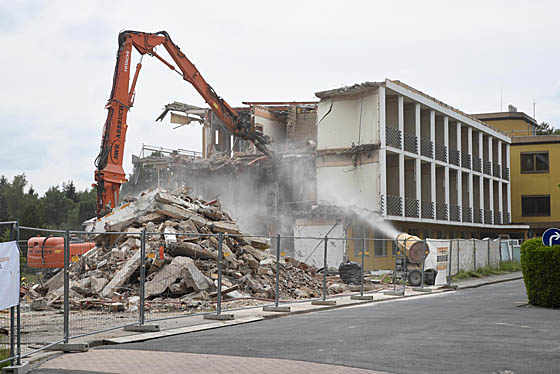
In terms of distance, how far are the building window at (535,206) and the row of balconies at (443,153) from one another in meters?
4.37

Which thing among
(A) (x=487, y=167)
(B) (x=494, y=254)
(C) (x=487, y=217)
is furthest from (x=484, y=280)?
(A) (x=487, y=167)

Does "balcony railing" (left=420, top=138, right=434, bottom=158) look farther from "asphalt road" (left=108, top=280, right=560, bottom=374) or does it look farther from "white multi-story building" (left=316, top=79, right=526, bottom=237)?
"asphalt road" (left=108, top=280, right=560, bottom=374)

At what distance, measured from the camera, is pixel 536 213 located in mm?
64125

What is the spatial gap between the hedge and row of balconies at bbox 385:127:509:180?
71.6 ft

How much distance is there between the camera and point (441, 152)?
157ft

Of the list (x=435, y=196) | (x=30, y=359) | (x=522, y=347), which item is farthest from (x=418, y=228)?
(x=30, y=359)

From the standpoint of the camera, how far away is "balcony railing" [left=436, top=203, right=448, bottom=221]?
46906 mm

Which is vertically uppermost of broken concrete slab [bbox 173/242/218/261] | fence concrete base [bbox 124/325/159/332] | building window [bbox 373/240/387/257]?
broken concrete slab [bbox 173/242/218/261]

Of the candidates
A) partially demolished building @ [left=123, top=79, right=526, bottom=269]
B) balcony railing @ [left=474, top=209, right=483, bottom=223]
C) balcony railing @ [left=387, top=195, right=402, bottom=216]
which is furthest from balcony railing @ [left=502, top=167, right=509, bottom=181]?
balcony railing @ [left=387, top=195, right=402, bottom=216]

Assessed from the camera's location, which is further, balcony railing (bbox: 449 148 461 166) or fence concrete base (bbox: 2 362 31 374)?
balcony railing (bbox: 449 148 461 166)

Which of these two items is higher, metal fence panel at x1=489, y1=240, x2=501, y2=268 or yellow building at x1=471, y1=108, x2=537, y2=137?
yellow building at x1=471, y1=108, x2=537, y2=137

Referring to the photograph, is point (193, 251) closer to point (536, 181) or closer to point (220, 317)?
point (220, 317)

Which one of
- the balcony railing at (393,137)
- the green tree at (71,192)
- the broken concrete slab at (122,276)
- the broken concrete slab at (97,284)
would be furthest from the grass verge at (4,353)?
the green tree at (71,192)

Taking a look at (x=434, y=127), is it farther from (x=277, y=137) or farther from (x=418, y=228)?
(x=277, y=137)
